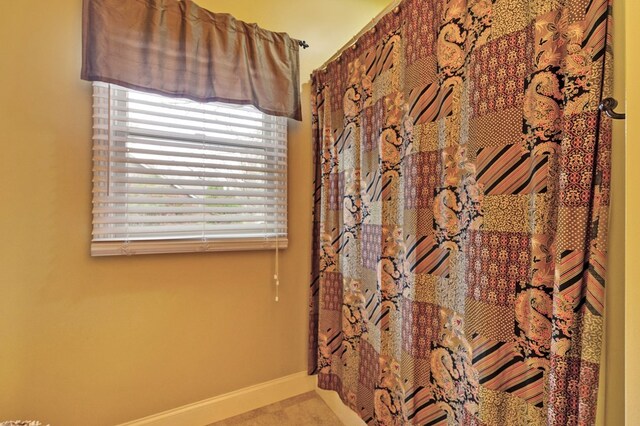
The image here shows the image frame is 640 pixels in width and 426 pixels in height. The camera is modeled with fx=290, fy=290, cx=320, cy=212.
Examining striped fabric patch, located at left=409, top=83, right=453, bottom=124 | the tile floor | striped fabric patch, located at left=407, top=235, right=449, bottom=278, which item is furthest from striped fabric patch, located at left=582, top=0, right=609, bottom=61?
the tile floor

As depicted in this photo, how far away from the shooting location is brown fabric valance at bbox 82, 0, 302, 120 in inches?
50.9

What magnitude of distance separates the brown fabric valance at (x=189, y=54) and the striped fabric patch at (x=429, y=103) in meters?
0.82

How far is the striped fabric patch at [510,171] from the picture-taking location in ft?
2.51

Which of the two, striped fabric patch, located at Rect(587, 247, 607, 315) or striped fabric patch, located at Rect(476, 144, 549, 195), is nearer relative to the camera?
striped fabric patch, located at Rect(587, 247, 607, 315)

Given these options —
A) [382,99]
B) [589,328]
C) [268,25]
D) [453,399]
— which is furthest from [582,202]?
[268,25]

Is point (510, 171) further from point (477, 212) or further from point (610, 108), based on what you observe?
point (610, 108)

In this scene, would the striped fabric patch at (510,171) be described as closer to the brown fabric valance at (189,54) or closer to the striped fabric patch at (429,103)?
the striped fabric patch at (429,103)

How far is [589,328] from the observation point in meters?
0.65

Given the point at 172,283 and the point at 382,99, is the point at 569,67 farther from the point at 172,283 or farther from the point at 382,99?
the point at 172,283

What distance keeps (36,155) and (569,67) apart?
6.28 feet

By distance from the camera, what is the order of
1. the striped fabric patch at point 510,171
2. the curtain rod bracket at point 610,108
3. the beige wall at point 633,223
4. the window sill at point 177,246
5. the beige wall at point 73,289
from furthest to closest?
the window sill at point 177,246 → the beige wall at point 73,289 → the striped fabric patch at point 510,171 → the curtain rod bracket at point 610,108 → the beige wall at point 633,223

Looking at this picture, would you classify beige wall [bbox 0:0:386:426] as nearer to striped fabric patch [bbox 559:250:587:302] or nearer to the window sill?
the window sill

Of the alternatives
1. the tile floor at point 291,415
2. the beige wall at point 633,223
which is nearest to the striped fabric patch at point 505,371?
the beige wall at point 633,223

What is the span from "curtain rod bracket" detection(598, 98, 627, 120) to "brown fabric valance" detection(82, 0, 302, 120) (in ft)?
4.59
